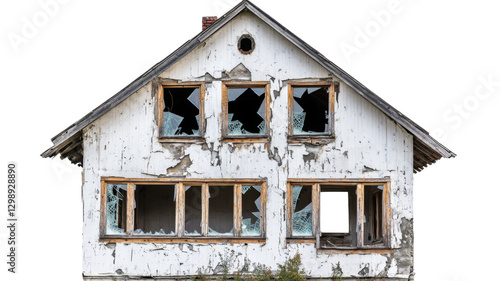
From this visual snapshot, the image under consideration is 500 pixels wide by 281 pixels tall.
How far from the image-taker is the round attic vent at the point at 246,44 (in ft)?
66.8

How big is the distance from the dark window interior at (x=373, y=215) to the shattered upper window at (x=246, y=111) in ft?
13.8

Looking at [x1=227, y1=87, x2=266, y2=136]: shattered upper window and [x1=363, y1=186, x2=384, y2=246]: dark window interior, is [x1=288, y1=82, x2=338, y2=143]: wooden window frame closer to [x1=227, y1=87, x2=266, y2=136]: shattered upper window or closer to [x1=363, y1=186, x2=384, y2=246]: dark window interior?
[x1=227, y1=87, x2=266, y2=136]: shattered upper window

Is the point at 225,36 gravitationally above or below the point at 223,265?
above

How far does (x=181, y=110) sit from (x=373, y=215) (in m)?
7.55

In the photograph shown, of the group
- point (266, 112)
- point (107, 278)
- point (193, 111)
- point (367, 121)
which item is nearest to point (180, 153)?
point (193, 111)

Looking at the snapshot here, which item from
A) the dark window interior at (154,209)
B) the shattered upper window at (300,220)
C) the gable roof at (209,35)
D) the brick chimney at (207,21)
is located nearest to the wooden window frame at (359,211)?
the shattered upper window at (300,220)

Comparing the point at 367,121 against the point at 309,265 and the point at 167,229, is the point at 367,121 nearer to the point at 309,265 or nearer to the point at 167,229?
the point at 309,265

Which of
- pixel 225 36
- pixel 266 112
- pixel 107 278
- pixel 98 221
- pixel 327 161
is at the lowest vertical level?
pixel 107 278

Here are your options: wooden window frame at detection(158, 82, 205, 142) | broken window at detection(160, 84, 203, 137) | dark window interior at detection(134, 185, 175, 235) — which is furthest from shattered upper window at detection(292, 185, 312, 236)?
Answer: dark window interior at detection(134, 185, 175, 235)

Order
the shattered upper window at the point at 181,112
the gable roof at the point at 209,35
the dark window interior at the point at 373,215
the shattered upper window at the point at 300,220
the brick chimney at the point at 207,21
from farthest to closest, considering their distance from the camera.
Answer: the dark window interior at the point at 373,215
the brick chimney at the point at 207,21
the shattered upper window at the point at 181,112
the shattered upper window at the point at 300,220
the gable roof at the point at 209,35

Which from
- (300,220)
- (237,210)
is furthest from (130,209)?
(300,220)

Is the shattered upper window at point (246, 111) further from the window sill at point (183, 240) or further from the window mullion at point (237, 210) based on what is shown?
the window sill at point (183, 240)

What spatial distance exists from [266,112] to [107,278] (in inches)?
251

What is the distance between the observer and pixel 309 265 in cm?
1986
